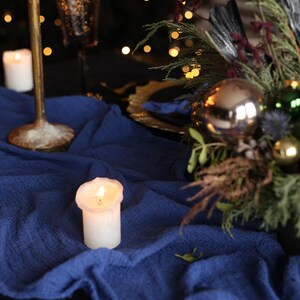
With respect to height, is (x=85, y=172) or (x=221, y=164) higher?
(x=221, y=164)

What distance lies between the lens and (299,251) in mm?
712

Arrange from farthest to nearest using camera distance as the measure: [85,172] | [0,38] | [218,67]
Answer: [0,38] → [85,172] → [218,67]

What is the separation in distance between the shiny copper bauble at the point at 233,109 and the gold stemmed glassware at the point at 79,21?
0.51 metres

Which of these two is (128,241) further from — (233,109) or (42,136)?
(42,136)

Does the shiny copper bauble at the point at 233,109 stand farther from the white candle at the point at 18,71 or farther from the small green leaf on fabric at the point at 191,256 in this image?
the white candle at the point at 18,71

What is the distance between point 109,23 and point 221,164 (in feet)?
5.01

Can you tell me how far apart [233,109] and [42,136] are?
0.51m

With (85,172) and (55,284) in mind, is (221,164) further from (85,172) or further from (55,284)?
(85,172)

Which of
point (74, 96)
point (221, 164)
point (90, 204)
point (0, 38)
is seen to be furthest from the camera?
point (0, 38)

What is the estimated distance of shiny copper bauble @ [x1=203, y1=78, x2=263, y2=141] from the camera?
0.63 meters

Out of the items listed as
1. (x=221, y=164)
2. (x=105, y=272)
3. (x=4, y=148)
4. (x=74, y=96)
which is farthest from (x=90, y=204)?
(x=74, y=96)

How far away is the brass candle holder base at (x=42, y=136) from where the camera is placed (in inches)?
40.4

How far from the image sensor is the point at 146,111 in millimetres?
1140

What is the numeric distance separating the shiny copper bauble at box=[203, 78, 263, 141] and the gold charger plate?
1.29ft
